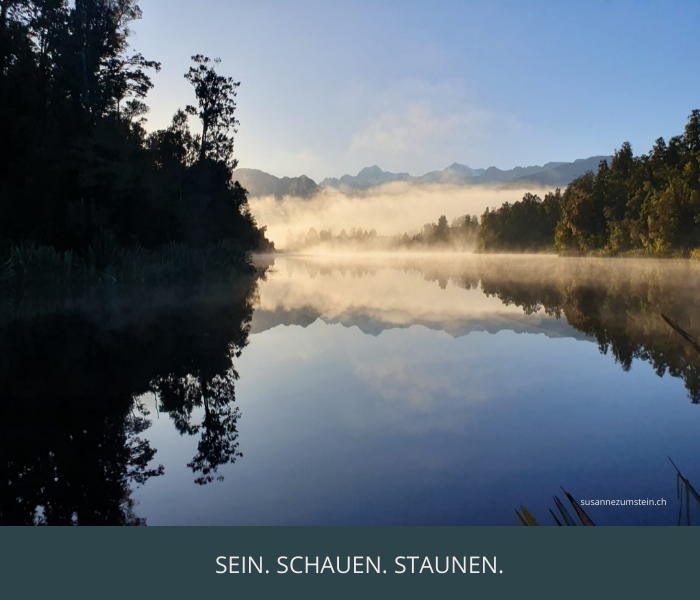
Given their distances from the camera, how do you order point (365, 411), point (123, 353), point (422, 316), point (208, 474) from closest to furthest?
1. point (208, 474)
2. point (365, 411)
3. point (123, 353)
4. point (422, 316)

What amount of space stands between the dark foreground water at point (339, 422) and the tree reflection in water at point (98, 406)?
19 millimetres

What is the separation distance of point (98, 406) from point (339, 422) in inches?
87.6

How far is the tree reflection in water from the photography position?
3.33 metres

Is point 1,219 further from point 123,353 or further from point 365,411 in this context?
point 365,411

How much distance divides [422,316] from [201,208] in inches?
893

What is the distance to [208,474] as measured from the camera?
3668 millimetres

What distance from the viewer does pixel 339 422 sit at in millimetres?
4734

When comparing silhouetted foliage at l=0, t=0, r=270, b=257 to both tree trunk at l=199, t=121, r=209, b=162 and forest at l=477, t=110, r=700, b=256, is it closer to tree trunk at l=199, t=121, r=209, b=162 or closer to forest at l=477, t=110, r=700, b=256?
tree trunk at l=199, t=121, r=209, b=162

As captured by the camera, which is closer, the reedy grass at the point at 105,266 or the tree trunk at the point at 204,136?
the reedy grass at the point at 105,266

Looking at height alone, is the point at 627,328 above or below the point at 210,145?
below

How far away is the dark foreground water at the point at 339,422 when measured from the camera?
321 cm

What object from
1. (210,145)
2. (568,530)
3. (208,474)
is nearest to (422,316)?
(208,474)

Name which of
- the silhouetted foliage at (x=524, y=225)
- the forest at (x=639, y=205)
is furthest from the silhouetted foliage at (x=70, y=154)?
the silhouetted foliage at (x=524, y=225)

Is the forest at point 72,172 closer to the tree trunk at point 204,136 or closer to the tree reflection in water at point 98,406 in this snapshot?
the tree reflection in water at point 98,406
